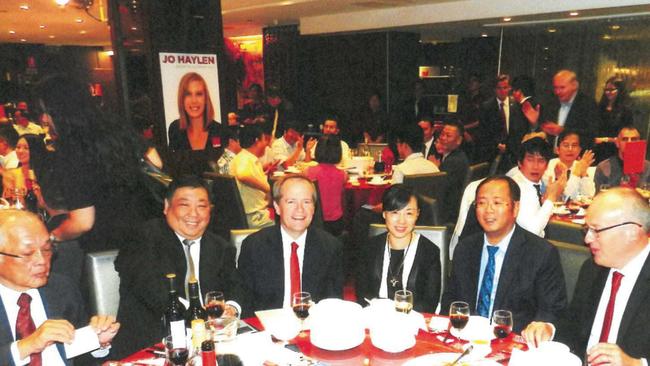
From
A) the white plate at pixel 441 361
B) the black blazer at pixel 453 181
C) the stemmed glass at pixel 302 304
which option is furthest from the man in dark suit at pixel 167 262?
the black blazer at pixel 453 181

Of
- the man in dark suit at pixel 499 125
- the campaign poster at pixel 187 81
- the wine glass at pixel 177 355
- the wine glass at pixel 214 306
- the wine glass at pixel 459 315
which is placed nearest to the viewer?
the wine glass at pixel 177 355

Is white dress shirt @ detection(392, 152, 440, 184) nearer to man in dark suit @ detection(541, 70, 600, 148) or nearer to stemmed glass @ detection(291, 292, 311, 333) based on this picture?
man in dark suit @ detection(541, 70, 600, 148)

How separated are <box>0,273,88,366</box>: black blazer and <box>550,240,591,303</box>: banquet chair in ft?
7.12

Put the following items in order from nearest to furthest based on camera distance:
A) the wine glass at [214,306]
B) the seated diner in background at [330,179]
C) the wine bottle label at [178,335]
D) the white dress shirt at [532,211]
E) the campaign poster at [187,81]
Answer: the wine bottle label at [178,335] < the wine glass at [214,306] < the white dress shirt at [532,211] < the seated diner in background at [330,179] < the campaign poster at [187,81]

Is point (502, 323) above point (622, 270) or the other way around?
the other way around

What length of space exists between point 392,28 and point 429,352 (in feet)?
25.7

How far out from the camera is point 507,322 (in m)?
1.77

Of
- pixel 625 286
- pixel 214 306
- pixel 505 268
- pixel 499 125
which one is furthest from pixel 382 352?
pixel 499 125

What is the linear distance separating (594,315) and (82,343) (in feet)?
6.53

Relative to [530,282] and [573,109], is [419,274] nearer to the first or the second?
[530,282]

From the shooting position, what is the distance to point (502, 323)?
1.77m

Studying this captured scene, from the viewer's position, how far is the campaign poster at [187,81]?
4812 mm

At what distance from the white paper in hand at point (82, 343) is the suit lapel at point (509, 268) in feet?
5.61

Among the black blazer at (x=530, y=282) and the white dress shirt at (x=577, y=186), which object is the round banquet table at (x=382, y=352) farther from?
the white dress shirt at (x=577, y=186)
